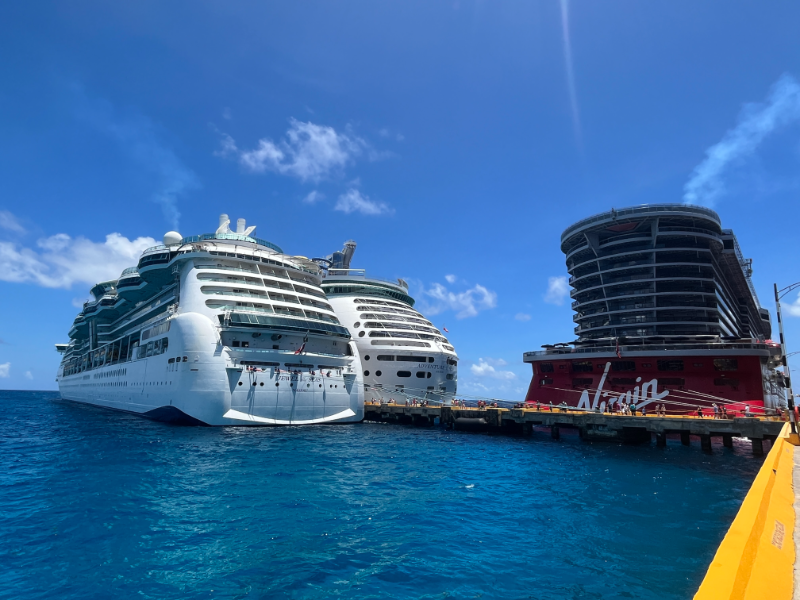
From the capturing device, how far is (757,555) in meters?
5.64

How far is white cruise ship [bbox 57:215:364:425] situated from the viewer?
34.8 m

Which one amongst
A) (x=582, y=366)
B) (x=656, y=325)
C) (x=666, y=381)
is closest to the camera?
(x=666, y=381)

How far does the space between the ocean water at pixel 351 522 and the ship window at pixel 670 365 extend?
39.6 ft

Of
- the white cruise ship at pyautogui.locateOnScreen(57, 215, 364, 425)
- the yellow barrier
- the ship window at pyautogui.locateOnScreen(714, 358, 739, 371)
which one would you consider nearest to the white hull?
the white cruise ship at pyautogui.locateOnScreen(57, 215, 364, 425)

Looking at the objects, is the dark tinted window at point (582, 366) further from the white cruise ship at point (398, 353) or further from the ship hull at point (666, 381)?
the white cruise ship at point (398, 353)

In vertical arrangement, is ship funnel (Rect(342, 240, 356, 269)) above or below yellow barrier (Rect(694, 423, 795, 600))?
above

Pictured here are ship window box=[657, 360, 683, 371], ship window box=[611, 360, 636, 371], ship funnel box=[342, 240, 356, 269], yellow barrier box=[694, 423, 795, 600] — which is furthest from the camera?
ship funnel box=[342, 240, 356, 269]

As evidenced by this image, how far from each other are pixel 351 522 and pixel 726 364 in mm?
36955

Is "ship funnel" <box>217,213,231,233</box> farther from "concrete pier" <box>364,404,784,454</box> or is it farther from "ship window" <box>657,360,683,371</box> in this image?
"ship window" <box>657,360,683,371</box>

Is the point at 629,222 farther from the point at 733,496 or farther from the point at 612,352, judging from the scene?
the point at 733,496

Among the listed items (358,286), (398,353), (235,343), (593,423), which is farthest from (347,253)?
(593,423)

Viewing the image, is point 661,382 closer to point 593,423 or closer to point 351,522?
point 593,423

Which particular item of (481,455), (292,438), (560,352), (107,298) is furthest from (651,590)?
(107,298)

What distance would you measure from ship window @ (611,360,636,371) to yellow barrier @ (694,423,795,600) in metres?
35.0
